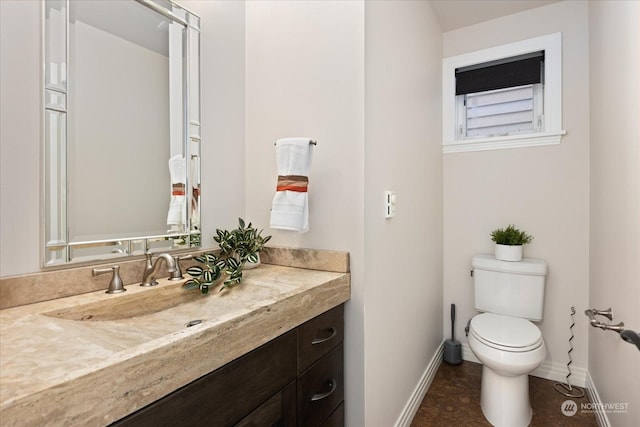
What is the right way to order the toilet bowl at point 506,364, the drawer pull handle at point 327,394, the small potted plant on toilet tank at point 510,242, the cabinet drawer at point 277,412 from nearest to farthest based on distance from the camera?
the cabinet drawer at point 277,412
the drawer pull handle at point 327,394
the toilet bowl at point 506,364
the small potted plant on toilet tank at point 510,242

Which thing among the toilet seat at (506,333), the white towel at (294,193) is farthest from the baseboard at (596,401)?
the white towel at (294,193)

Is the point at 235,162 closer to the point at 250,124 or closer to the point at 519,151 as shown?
the point at 250,124

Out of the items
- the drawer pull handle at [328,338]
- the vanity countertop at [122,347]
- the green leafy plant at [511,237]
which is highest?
the green leafy plant at [511,237]

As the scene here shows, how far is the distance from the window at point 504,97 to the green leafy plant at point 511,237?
1.99ft

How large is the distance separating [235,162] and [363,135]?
67 centimetres

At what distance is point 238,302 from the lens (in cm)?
100

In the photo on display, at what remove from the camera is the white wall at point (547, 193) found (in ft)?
6.99

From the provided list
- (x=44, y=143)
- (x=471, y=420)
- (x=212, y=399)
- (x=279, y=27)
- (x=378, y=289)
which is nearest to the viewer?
(x=212, y=399)

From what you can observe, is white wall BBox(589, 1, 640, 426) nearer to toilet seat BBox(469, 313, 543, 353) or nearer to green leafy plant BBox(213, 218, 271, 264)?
toilet seat BBox(469, 313, 543, 353)

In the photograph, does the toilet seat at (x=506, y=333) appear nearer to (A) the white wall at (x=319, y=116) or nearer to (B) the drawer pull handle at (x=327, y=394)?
(A) the white wall at (x=319, y=116)

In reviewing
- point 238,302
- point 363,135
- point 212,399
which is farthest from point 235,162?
point 212,399

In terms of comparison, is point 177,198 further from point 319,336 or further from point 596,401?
point 596,401

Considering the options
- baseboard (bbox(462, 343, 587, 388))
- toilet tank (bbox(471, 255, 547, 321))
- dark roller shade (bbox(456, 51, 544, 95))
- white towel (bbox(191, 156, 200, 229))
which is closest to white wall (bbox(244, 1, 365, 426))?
white towel (bbox(191, 156, 200, 229))

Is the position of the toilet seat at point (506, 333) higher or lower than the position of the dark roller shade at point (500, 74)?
lower
